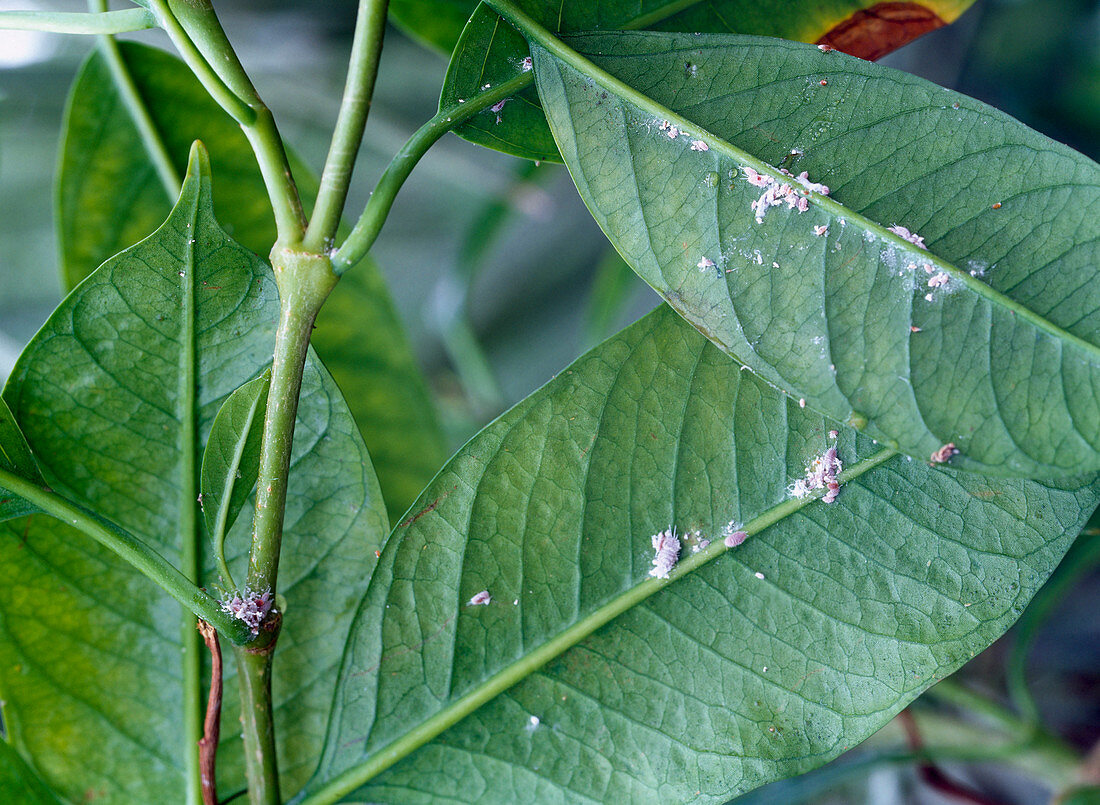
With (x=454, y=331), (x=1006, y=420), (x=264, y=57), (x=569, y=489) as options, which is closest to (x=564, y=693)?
(x=569, y=489)

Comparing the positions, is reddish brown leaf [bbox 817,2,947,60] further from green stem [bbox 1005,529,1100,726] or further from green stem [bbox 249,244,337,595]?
green stem [bbox 1005,529,1100,726]

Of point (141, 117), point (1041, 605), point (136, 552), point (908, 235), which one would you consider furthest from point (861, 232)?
point (1041, 605)

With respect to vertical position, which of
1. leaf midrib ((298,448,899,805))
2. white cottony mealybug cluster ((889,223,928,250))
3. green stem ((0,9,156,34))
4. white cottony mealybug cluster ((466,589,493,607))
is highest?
green stem ((0,9,156,34))

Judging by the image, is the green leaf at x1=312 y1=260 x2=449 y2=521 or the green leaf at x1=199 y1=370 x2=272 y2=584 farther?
the green leaf at x1=312 y1=260 x2=449 y2=521

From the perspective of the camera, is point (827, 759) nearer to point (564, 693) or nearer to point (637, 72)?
point (564, 693)

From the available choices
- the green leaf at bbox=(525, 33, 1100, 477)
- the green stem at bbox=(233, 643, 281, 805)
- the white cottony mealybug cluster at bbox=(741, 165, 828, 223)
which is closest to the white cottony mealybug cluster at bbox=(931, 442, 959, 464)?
the green leaf at bbox=(525, 33, 1100, 477)

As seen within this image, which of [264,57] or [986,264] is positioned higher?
[264,57]
